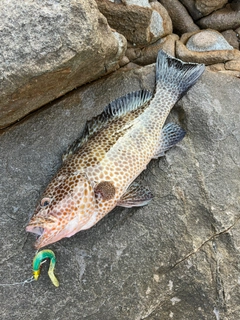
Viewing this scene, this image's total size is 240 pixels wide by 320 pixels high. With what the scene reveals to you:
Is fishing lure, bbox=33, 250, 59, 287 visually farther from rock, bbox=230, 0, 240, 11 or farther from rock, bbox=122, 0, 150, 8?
rock, bbox=230, 0, 240, 11

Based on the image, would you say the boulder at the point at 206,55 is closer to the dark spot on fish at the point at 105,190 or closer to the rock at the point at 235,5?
the rock at the point at 235,5

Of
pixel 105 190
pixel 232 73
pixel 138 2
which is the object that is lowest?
pixel 232 73

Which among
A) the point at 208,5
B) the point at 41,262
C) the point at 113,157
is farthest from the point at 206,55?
the point at 41,262

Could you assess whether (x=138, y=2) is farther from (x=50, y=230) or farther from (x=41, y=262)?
(x=41, y=262)

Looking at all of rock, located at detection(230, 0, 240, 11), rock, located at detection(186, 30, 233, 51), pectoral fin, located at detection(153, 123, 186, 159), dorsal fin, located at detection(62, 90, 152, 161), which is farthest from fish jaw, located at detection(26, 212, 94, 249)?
rock, located at detection(230, 0, 240, 11)

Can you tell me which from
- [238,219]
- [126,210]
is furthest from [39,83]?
[238,219]

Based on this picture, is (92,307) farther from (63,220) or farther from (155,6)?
(155,6)

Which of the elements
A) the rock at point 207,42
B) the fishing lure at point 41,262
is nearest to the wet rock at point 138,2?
the rock at point 207,42

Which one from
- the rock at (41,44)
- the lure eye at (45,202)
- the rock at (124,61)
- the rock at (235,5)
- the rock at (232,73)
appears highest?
the rock at (41,44)
